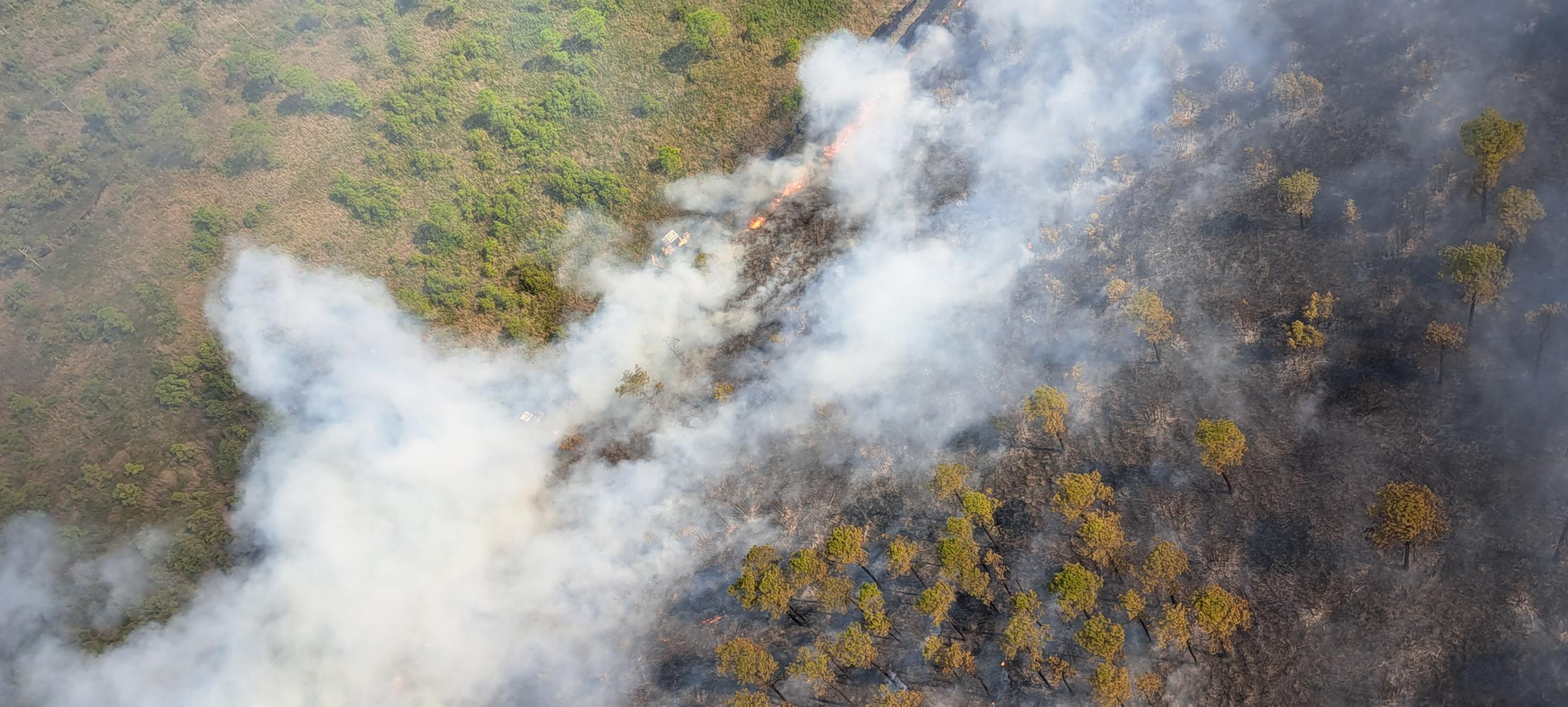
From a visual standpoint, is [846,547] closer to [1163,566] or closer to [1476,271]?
[1163,566]

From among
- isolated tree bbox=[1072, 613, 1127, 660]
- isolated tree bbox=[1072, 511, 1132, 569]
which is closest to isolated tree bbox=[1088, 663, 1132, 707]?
isolated tree bbox=[1072, 613, 1127, 660]

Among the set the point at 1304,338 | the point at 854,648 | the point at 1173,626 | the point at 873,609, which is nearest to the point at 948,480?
the point at 873,609

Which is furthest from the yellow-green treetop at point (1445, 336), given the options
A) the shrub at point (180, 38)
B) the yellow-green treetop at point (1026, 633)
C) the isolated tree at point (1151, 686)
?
the shrub at point (180, 38)

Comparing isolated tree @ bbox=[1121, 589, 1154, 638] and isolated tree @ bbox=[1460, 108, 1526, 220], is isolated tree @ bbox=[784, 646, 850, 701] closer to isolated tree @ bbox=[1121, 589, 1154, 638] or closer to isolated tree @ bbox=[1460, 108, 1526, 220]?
isolated tree @ bbox=[1121, 589, 1154, 638]

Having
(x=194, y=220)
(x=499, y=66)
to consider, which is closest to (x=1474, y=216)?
(x=499, y=66)

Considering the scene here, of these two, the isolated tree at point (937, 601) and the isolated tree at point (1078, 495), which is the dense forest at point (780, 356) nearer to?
the isolated tree at point (937, 601)
